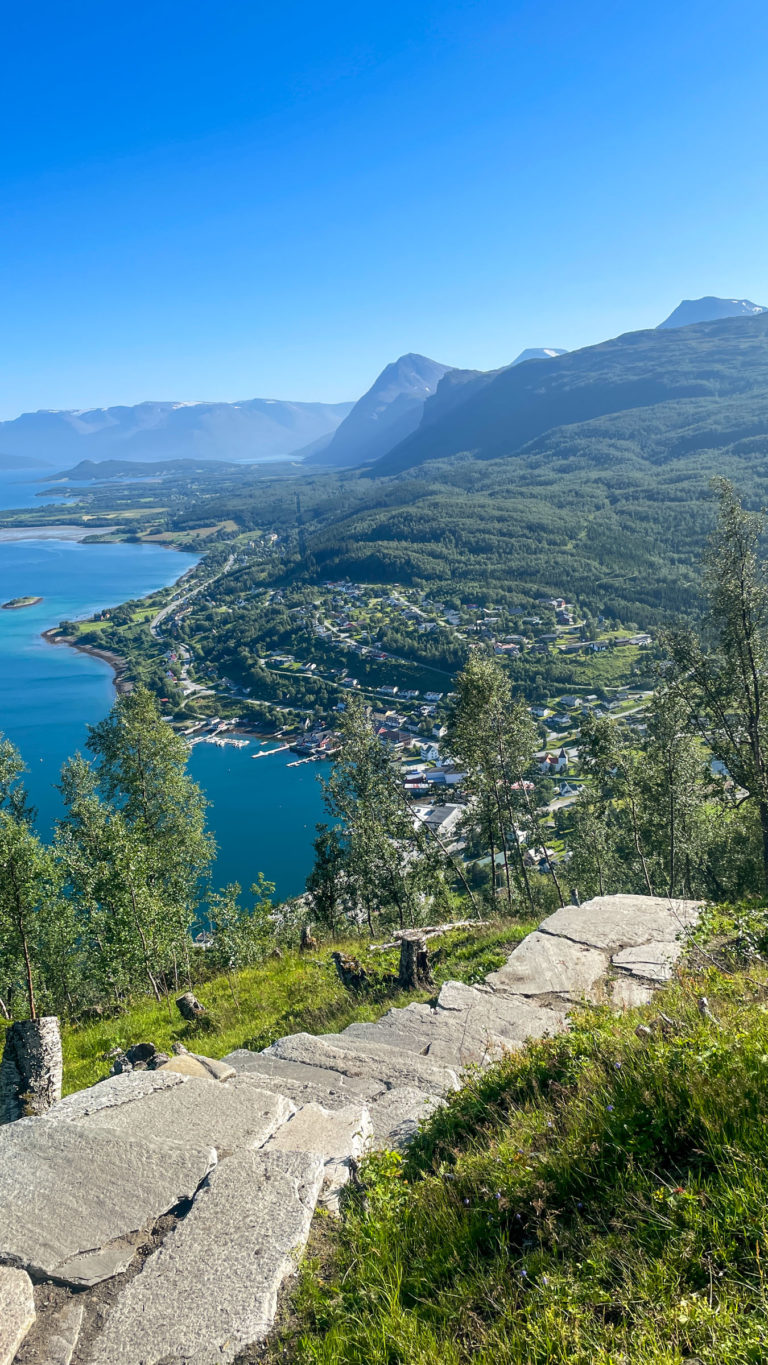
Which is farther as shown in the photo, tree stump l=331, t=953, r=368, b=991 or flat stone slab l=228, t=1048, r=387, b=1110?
tree stump l=331, t=953, r=368, b=991

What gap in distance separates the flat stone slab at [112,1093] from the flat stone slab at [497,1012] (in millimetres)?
3482

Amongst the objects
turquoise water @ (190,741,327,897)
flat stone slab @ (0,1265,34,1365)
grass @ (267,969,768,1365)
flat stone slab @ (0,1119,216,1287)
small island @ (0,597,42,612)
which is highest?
small island @ (0,597,42,612)

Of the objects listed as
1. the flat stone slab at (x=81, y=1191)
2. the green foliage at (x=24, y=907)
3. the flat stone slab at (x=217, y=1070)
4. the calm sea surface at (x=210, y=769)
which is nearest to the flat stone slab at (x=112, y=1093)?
the flat stone slab at (x=81, y=1191)

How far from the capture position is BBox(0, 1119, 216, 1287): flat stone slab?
13.8 feet

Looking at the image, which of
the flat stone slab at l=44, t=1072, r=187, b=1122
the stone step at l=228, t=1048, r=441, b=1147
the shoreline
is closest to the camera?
the stone step at l=228, t=1048, r=441, b=1147

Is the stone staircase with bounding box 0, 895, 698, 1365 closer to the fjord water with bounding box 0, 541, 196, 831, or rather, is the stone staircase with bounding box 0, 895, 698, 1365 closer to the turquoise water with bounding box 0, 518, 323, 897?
the turquoise water with bounding box 0, 518, 323, 897

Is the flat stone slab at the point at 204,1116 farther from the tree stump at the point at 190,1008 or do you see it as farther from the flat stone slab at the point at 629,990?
the tree stump at the point at 190,1008

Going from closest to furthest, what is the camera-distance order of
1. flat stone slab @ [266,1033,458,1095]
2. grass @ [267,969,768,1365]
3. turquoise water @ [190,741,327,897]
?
grass @ [267,969,768,1365]
flat stone slab @ [266,1033,458,1095]
turquoise water @ [190,741,327,897]

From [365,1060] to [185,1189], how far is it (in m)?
3.09

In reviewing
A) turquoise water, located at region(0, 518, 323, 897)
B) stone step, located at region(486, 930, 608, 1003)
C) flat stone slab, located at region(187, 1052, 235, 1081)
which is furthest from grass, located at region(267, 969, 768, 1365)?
A: turquoise water, located at region(0, 518, 323, 897)

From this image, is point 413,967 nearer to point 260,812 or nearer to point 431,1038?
point 431,1038

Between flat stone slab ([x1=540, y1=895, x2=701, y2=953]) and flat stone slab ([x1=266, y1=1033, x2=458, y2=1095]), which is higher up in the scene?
flat stone slab ([x1=266, y1=1033, x2=458, y2=1095])

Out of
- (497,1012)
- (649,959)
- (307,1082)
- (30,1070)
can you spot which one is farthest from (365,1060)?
(649,959)

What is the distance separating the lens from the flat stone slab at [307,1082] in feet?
21.0
